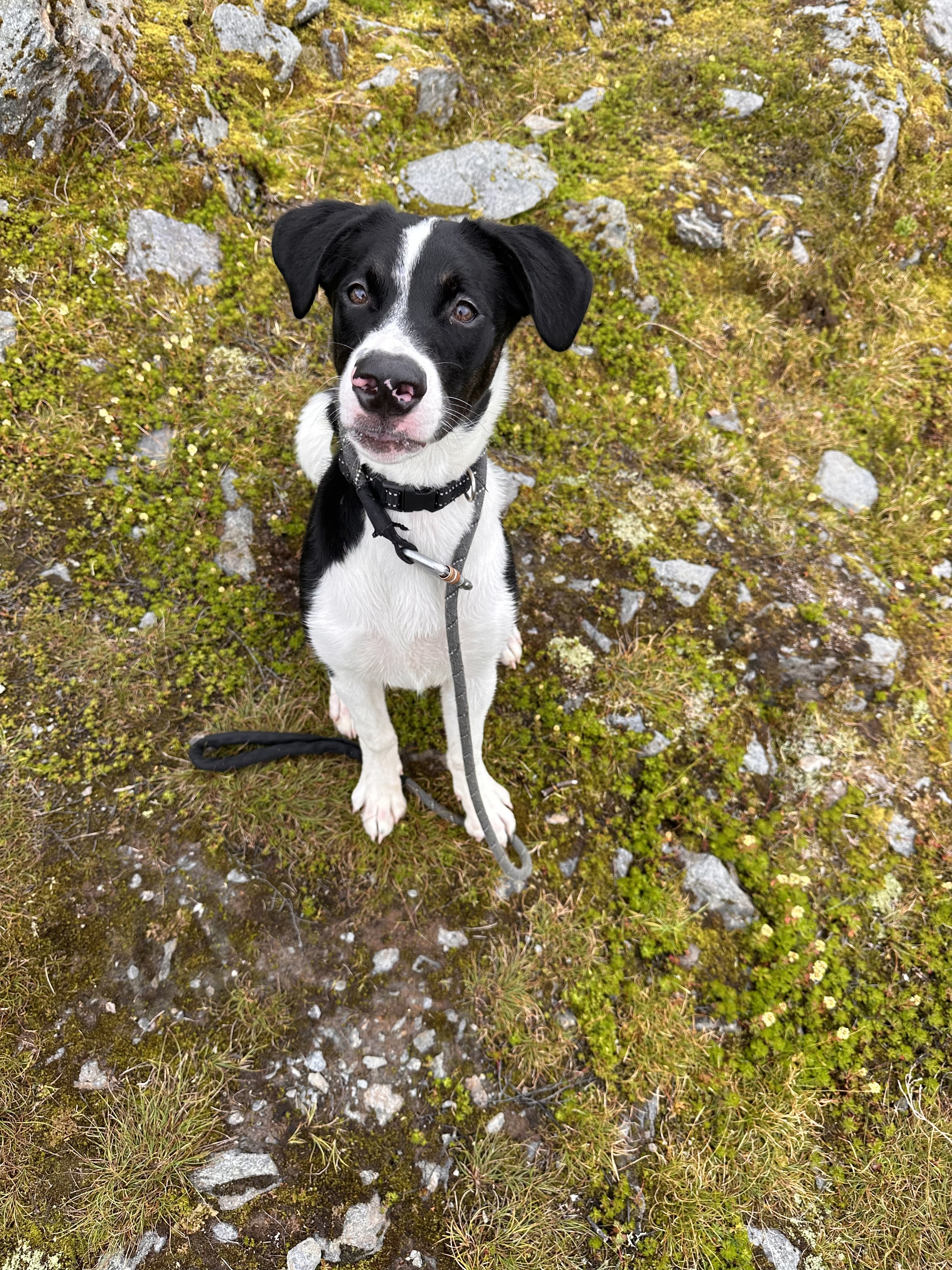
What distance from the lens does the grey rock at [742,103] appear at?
5.88 metres

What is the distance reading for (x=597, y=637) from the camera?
3.91 meters

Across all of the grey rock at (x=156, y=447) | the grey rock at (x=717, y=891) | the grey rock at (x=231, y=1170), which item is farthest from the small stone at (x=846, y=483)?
the grey rock at (x=231, y=1170)

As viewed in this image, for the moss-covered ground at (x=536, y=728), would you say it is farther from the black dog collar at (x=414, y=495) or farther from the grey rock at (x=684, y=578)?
the black dog collar at (x=414, y=495)

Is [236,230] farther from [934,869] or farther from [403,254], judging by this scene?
[934,869]

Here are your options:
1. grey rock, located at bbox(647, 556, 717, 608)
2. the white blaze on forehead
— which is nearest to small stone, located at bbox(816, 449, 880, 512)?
grey rock, located at bbox(647, 556, 717, 608)

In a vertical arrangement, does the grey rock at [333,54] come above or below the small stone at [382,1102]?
above

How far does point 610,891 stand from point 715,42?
24.7 ft

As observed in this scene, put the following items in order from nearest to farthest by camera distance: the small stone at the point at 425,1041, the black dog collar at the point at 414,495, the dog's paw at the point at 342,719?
the black dog collar at the point at 414,495, the small stone at the point at 425,1041, the dog's paw at the point at 342,719

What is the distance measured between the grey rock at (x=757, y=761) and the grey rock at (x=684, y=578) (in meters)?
0.90

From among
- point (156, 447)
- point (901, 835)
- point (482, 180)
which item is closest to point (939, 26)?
point (482, 180)

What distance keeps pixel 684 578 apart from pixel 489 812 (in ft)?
6.30

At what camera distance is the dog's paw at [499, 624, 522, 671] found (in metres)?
3.72

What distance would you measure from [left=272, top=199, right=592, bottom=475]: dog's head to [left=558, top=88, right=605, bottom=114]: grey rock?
15.0 ft

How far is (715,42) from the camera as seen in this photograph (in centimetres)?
622
